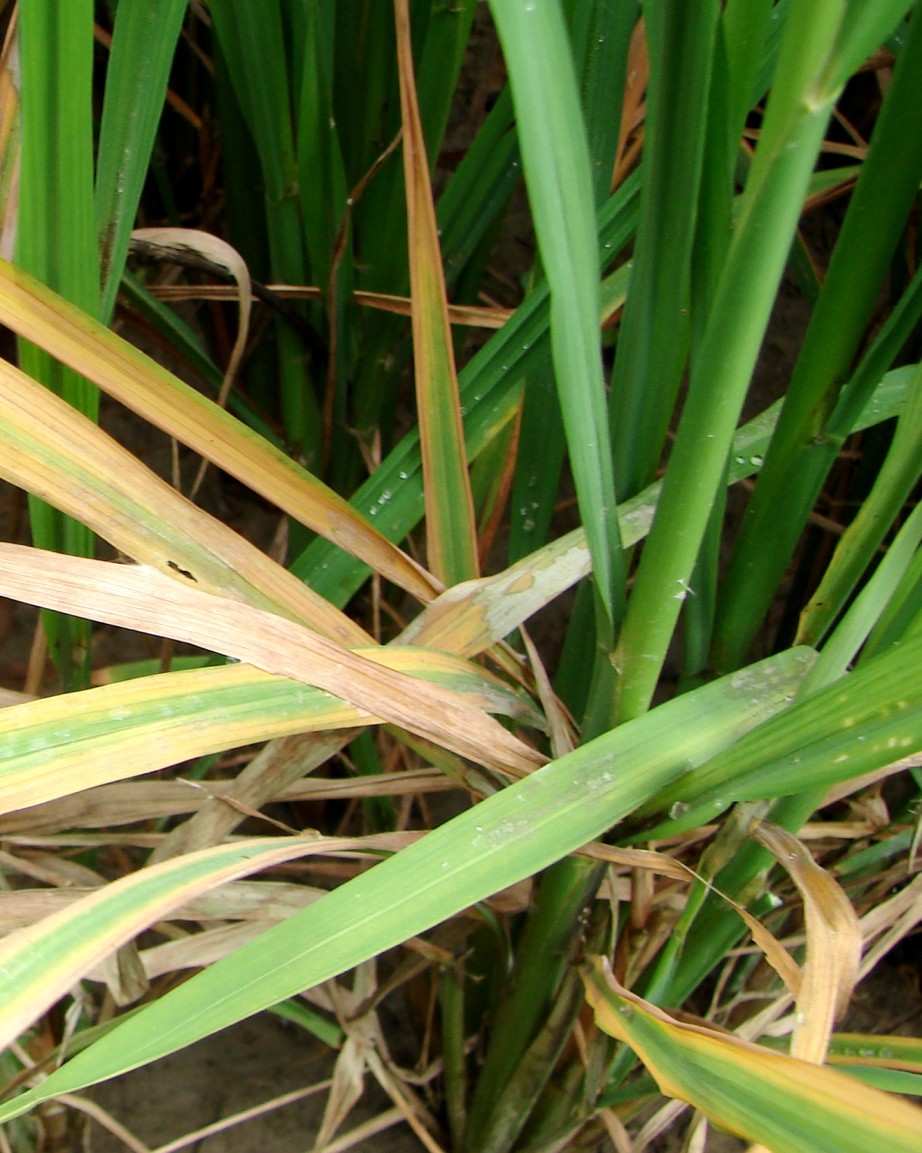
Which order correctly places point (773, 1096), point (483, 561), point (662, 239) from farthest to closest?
point (483, 561) → point (662, 239) → point (773, 1096)

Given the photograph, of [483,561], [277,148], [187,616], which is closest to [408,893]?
[187,616]

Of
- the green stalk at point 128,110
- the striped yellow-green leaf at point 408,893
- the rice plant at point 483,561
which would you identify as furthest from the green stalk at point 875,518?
the green stalk at point 128,110

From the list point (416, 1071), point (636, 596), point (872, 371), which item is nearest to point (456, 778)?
point (636, 596)

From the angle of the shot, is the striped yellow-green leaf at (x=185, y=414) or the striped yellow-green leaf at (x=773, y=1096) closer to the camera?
the striped yellow-green leaf at (x=773, y=1096)

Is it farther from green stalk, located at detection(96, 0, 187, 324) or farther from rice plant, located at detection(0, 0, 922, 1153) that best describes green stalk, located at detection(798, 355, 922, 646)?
green stalk, located at detection(96, 0, 187, 324)

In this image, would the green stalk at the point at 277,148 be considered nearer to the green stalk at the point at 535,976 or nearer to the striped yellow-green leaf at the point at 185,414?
the striped yellow-green leaf at the point at 185,414

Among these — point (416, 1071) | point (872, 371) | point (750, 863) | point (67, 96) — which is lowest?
point (416, 1071)

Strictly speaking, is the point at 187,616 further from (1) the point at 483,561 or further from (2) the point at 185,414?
(1) the point at 483,561

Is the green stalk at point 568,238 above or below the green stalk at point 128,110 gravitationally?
below

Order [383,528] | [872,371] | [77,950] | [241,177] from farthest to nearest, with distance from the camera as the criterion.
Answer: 1. [241,177]
2. [383,528]
3. [872,371]
4. [77,950]

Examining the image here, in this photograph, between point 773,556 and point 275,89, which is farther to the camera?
point 275,89

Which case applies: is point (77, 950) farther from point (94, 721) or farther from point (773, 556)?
point (773, 556)
